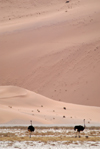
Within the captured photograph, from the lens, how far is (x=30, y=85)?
138 ft

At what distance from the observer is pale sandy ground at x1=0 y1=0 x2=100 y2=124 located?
3288cm

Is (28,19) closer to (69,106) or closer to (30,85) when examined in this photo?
(30,85)

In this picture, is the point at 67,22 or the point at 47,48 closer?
the point at 47,48

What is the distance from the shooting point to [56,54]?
45.1m

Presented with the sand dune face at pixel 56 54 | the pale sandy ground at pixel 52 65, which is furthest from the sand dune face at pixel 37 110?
the sand dune face at pixel 56 54

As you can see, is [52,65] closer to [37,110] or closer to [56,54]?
[56,54]

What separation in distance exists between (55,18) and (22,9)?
15.8 meters

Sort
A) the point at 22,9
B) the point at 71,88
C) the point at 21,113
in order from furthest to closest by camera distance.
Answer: the point at 22,9
the point at 71,88
the point at 21,113

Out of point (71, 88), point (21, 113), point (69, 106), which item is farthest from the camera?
point (71, 88)

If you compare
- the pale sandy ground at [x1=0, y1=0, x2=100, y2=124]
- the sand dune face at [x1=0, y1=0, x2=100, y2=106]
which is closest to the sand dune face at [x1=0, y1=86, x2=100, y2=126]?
the pale sandy ground at [x1=0, y1=0, x2=100, y2=124]

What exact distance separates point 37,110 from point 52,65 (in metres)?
12.6

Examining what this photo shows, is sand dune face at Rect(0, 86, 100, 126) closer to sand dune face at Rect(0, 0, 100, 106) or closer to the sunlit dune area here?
the sunlit dune area

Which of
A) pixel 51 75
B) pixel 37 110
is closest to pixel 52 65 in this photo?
pixel 51 75

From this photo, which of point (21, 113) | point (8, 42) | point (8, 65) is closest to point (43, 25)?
point (8, 42)
